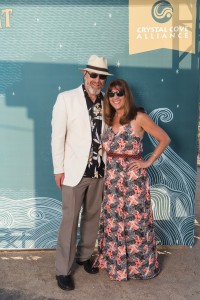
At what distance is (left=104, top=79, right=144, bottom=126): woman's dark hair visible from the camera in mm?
3156

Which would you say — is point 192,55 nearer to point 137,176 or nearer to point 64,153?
point 137,176

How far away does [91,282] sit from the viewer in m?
3.39

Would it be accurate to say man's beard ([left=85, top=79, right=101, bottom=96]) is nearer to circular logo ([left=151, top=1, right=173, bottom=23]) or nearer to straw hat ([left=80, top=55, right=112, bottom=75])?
straw hat ([left=80, top=55, right=112, bottom=75])

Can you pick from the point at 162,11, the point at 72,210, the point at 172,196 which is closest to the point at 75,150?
the point at 72,210

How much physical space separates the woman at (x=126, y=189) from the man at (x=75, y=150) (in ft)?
0.35

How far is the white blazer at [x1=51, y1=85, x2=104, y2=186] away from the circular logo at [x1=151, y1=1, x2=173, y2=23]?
114cm

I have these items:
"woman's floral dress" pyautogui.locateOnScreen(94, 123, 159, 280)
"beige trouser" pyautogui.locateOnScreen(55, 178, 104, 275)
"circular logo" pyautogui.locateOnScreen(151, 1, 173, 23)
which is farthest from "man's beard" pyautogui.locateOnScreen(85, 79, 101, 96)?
"circular logo" pyautogui.locateOnScreen(151, 1, 173, 23)

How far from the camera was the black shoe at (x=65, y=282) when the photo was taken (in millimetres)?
3248

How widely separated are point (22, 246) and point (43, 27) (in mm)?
2167

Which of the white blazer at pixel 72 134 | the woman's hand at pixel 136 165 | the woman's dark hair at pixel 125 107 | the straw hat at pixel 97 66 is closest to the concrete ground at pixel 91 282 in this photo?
the white blazer at pixel 72 134

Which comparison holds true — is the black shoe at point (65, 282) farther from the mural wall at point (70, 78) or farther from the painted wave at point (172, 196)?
the painted wave at point (172, 196)

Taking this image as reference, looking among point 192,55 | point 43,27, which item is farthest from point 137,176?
point 43,27

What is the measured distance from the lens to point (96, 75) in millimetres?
3186

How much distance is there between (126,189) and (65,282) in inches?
36.3
